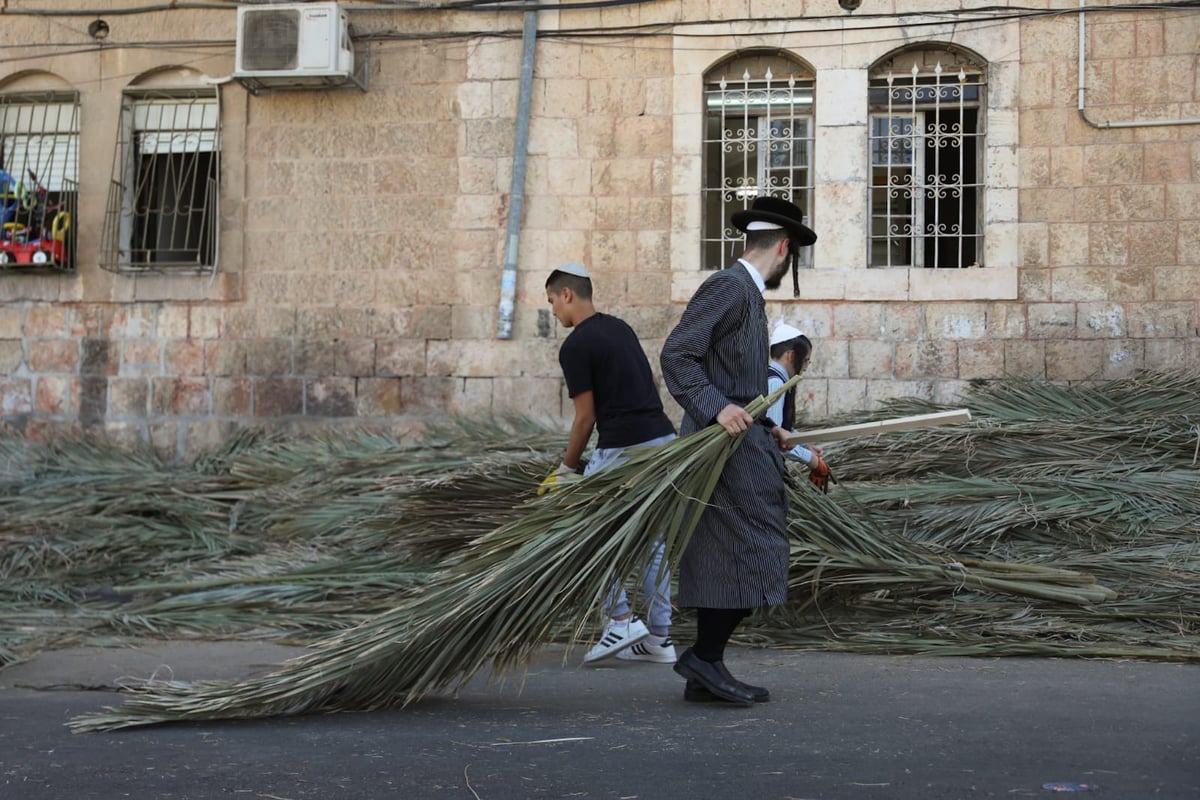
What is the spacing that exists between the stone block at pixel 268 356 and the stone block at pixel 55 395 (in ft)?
4.59

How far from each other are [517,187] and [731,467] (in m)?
5.62

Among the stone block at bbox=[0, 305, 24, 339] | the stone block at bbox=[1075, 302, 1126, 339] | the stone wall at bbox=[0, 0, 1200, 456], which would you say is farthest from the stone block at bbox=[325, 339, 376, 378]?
the stone block at bbox=[1075, 302, 1126, 339]

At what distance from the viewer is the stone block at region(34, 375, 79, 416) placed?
10.3 m

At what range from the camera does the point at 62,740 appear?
4.20 meters

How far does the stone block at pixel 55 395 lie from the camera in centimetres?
1028

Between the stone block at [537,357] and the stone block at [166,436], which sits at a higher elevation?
the stone block at [537,357]

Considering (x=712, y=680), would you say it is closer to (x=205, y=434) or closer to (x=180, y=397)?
(x=205, y=434)

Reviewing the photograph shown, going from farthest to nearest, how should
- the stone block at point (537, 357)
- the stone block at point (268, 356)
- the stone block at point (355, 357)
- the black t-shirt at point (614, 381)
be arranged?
the stone block at point (268, 356) → the stone block at point (355, 357) → the stone block at point (537, 357) → the black t-shirt at point (614, 381)

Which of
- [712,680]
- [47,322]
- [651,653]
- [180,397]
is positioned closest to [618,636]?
[651,653]

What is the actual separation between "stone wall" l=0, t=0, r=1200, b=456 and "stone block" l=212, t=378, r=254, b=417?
0.07 feet

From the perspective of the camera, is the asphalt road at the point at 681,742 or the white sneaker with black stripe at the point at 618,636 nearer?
the asphalt road at the point at 681,742

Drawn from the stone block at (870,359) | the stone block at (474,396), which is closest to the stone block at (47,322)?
the stone block at (474,396)

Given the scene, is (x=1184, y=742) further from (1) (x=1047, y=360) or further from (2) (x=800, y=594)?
(1) (x=1047, y=360)

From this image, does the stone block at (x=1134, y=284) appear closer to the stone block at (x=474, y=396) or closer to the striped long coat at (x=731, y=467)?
the stone block at (x=474, y=396)
